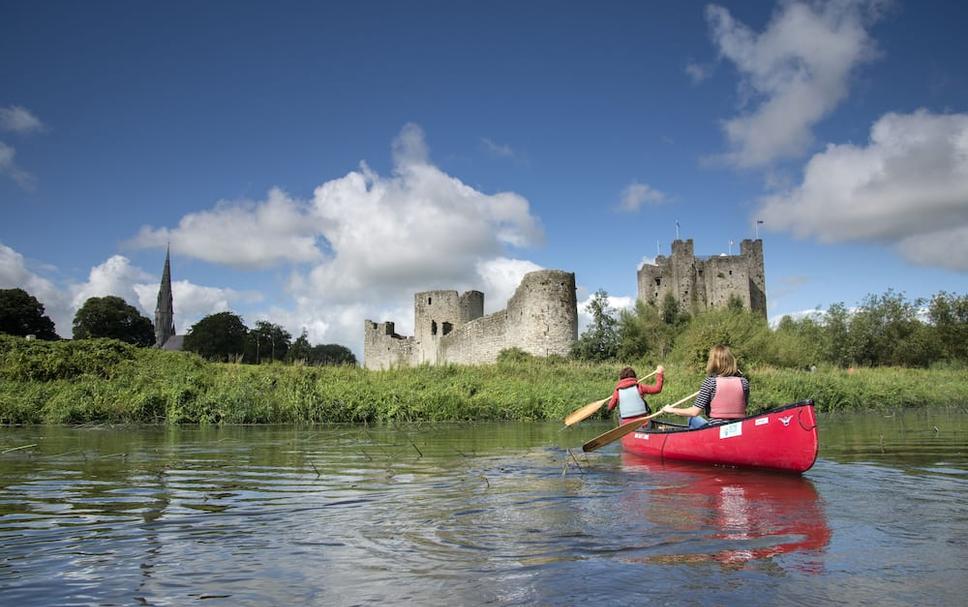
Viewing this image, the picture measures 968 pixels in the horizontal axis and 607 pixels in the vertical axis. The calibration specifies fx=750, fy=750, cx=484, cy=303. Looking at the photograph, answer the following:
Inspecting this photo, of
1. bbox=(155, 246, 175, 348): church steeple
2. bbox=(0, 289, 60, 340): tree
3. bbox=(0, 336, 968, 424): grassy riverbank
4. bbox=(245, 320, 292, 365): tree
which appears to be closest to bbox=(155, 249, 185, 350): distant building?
bbox=(155, 246, 175, 348): church steeple

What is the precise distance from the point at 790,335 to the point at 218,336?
144 feet

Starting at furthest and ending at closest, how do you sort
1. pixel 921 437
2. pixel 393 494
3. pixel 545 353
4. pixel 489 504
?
pixel 545 353, pixel 921 437, pixel 393 494, pixel 489 504

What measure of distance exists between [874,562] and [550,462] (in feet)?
15.8

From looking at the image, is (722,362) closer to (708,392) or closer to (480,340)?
(708,392)

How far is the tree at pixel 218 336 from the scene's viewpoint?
5856 centimetres

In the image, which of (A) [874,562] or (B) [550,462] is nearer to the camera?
(A) [874,562]

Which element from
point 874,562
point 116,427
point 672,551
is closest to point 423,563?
point 672,551

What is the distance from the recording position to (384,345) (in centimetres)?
4453

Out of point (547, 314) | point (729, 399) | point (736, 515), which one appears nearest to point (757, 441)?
point (729, 399)

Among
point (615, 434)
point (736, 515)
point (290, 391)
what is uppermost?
point (290, 391)

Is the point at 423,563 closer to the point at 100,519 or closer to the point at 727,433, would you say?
the point at 100,519

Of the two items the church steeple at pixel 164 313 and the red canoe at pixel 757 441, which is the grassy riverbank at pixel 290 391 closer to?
the red canoe at pixel 757 441

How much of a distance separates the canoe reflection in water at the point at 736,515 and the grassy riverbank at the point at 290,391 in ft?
28.6

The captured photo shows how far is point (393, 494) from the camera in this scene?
5.78 meters
